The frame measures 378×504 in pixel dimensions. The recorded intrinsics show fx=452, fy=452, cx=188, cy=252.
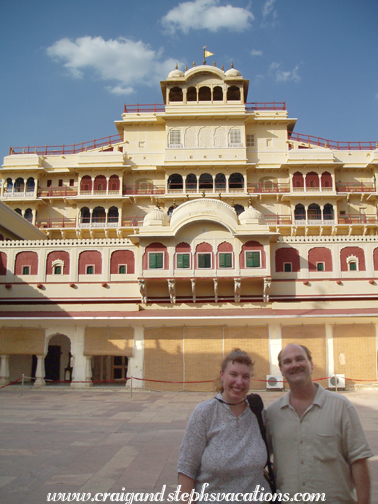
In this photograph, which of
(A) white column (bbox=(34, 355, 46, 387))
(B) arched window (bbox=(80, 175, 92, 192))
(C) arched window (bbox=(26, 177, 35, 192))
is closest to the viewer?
(A) white column (bbox=(34, 355, 46, 387))

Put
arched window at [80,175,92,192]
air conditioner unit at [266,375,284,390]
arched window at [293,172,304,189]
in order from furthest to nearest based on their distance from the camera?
arched window at [80,175,92,192]
arched window at [293,172,304,189]
air conditioner unit at [266,375,284,390]

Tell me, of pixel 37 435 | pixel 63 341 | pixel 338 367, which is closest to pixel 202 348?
pixel 338 367

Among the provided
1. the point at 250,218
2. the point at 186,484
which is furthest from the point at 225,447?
the point at 250,218

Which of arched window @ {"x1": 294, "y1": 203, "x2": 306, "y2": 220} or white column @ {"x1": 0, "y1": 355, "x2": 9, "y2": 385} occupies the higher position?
arched window @ {"x1": 294, "y1": 203, "x2": 306, "y2": 220}

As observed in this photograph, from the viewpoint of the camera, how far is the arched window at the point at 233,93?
47312 millimetres

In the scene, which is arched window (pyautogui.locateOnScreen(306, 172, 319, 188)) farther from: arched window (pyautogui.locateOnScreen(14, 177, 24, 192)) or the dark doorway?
arched window (pyautogui.locateOnScreen(14, 177, 24, 192))

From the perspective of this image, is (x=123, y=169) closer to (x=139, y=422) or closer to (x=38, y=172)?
(x=38, y=172)

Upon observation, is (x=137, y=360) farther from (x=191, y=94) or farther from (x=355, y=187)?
(x=191, y=94)

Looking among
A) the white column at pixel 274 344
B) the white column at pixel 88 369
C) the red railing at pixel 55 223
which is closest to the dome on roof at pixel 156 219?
the white column at pixel 88 369

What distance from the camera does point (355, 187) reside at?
44.4 metres

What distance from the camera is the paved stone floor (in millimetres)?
7828

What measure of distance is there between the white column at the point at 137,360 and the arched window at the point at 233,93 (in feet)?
99.7

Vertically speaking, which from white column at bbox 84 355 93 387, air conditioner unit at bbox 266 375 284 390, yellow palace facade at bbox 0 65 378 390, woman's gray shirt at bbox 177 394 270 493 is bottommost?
air conditioner unit at bbox 266 375 284 390

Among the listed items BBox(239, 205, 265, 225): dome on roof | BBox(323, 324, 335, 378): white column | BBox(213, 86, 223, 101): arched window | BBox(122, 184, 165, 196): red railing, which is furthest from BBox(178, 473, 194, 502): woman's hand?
BBox(213, 86, 223, 101): arched window
